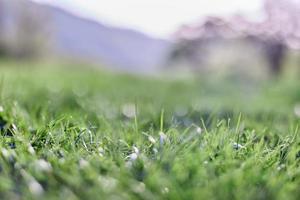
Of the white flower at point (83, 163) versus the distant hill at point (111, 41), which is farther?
the distant hill at point (111, 41)

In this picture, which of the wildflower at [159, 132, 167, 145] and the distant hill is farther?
the distant hill

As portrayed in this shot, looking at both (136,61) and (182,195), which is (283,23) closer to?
(182,195)

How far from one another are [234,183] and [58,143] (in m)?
0.74

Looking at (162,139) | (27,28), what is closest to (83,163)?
(162,139)

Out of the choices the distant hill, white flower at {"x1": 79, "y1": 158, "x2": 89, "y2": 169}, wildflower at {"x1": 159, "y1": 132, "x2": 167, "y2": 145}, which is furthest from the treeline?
white flower at {"x1": 79, "y1": 158, "x2": 89, "y2": 169}

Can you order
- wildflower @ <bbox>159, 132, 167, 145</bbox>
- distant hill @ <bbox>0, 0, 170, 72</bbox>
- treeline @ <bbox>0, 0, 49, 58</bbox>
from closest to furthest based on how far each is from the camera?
wildflower @ <bbox>159, 132, 167, 145</bbox> → treeline @ <bbox>0, 0, 49, 58</bbox> → distant hill @ <bbox>0, 0, 170, 72</bbox>

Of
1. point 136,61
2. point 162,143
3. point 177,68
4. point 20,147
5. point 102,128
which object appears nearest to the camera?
point 20,147

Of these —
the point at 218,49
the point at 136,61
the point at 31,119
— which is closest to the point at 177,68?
the point at 218,49

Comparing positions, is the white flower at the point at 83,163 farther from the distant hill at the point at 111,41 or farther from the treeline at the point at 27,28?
the distant hill at the point at 111,41

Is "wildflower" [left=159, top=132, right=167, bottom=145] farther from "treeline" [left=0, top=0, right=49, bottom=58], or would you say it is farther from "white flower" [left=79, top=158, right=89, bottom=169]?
"treeline" [left=0, top=0, right=49, bottom=58]

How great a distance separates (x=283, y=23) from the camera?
619 inches

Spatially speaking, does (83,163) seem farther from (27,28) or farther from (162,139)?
(27,28)

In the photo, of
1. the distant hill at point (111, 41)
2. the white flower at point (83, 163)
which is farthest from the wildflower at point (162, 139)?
the distant hill at point (111, 41)

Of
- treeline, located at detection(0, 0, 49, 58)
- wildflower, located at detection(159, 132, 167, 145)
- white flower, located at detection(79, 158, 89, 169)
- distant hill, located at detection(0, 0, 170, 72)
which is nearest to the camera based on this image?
white flower, located at detection(79, 158, 89, 169)
